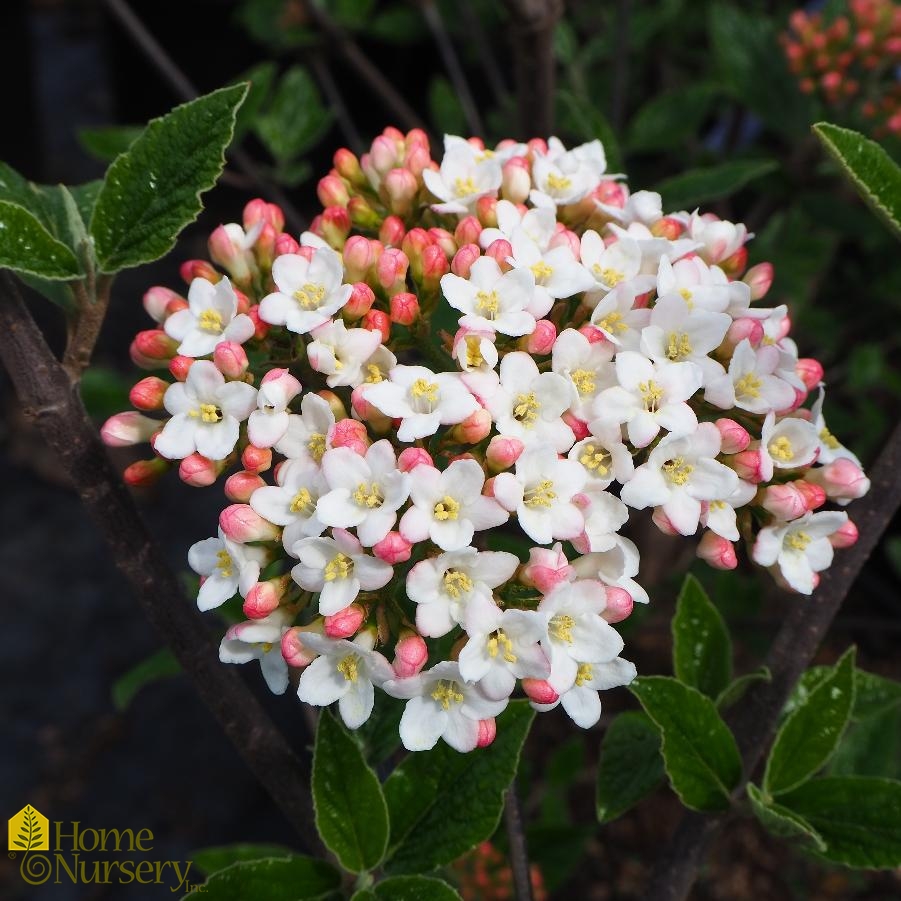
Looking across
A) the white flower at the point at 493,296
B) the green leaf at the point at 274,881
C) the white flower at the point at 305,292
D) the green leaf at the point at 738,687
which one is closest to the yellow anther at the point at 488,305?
Result: the white flower at the point at 493,296

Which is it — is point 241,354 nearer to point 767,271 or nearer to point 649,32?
point 767,271

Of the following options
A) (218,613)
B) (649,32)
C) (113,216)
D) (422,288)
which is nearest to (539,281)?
(422,288)

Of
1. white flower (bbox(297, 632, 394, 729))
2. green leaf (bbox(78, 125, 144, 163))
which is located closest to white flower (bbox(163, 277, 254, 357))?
white flower (bbox(297, 632, 394, 729))

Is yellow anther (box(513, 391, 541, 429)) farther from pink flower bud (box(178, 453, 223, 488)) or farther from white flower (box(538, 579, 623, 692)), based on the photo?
pink flower bud (box(178, 453, 223, 488))

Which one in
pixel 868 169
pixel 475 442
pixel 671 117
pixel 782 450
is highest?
pixel 868 169

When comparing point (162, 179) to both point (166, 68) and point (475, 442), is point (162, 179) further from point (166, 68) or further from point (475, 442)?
point (166, 68)

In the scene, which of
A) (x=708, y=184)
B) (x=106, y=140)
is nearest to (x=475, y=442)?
(x=708, y=184)

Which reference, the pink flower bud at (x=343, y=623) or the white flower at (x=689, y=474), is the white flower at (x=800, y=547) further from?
the pink flower bud at (x=343, y=623)
